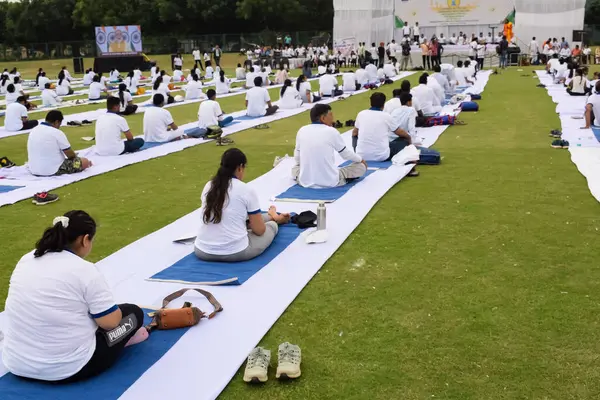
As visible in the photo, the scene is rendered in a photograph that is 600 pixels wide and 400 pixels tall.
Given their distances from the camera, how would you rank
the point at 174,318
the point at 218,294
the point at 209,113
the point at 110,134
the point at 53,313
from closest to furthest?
the point at 53,313 → the point at 174,318 → the point at 218,294 → the point at 110,134 → the point at 209,113

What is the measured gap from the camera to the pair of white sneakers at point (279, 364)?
3.37 meters

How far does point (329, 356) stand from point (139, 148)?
7571 millimetres

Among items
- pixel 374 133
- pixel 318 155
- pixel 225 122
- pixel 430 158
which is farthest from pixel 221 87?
pixel 318 155

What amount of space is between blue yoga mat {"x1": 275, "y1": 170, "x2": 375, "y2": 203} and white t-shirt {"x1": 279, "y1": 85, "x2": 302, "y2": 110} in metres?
8.32

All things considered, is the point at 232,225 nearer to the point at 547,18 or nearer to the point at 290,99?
the point at 290,99

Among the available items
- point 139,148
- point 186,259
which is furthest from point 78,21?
point 186,259

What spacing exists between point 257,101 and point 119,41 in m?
19.9

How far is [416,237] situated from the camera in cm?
562

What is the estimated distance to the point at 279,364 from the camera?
3451 millimetres

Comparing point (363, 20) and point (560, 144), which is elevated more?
point (363, 20)

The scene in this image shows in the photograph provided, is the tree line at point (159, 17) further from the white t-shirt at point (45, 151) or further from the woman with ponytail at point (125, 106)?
the white t-shirt at point (45, 151)

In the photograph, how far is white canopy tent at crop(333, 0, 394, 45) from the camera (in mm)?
33219

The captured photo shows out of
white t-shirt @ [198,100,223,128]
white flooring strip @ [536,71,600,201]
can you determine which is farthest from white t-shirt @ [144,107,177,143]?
white flooring strip @ [536,71,600,201]

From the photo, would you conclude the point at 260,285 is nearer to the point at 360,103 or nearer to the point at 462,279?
the point at 462,279
